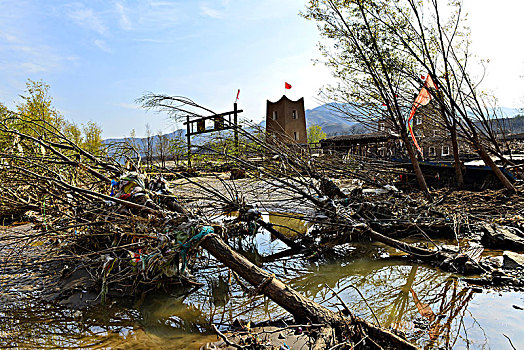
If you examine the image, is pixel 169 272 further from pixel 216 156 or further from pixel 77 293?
pixel 216 156

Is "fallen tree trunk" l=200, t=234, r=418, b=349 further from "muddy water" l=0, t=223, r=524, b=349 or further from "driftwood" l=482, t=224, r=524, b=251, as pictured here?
"driftwood" l=482, t=224, r=524, b=251

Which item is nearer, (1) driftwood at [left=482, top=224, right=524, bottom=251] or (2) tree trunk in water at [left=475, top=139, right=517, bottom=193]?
(1) driftwood at [left=482, top=224, right=524, bottom=251]

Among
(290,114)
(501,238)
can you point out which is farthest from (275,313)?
(290,114)

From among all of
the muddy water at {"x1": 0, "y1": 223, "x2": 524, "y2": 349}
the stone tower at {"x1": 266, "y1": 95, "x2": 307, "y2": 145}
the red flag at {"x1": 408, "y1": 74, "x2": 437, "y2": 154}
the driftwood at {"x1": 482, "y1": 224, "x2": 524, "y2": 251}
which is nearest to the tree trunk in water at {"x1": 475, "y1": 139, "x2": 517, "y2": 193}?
the red flag at {"x1": 408, "y1": 74, "x2": 437, "y2": 154}

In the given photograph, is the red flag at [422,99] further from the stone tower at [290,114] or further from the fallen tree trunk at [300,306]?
the stone tower at [290,114]

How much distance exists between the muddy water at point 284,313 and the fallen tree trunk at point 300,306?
160 mm

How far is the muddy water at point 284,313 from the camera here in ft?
9.96

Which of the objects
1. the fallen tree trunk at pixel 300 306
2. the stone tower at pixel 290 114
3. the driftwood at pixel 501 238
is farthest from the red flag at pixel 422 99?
the stone tower at pixel 290 114

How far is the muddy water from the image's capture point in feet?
9.96

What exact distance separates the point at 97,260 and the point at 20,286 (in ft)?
4.10

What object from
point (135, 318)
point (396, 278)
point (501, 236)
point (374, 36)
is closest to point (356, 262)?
point (396, 278)

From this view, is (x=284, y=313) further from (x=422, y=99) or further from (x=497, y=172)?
(x=497, y=172)

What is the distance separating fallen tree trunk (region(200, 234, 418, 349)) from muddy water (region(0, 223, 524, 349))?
160mm

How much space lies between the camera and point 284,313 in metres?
3.50
